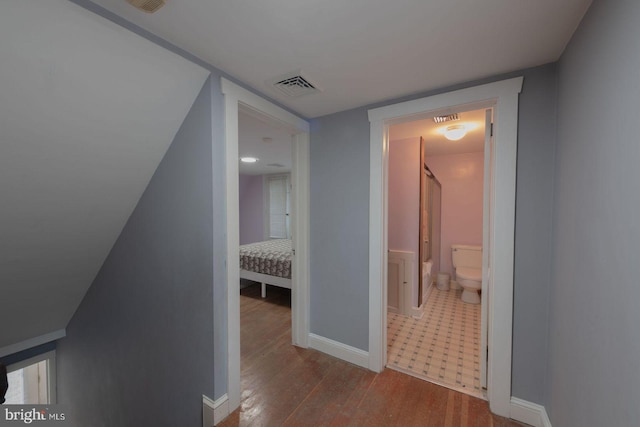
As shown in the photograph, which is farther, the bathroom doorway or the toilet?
the toilet

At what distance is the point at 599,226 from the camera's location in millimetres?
923

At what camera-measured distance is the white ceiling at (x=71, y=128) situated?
109 centimetres

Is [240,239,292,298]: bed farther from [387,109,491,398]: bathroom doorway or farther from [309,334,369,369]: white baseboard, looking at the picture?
[387,109,491,398]: bathroom doorway

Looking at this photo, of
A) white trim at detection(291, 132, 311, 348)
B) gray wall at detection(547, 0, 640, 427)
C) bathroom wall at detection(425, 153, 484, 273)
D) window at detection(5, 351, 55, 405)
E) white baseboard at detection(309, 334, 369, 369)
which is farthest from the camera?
bathroom wall at detection(425, 153, 484, 273)

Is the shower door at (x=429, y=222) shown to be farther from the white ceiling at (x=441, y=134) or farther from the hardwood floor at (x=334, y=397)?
the hardwood floor at (x=334, y=397)

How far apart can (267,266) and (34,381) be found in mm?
3602

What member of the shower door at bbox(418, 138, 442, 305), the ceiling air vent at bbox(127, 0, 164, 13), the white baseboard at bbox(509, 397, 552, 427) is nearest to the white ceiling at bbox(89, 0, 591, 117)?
the ceiling air vent at bbox(127, 0, 164, 13)

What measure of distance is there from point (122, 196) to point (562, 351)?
9.95 ft

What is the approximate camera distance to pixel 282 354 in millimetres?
2309

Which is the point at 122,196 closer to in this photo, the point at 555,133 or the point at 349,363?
the point at 349,363

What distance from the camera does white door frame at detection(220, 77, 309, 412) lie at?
5.22 ft

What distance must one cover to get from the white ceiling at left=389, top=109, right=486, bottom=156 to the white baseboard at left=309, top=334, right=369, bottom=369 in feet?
7.29

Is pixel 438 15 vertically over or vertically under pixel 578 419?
over

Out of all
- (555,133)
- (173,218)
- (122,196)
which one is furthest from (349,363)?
(122,196)
